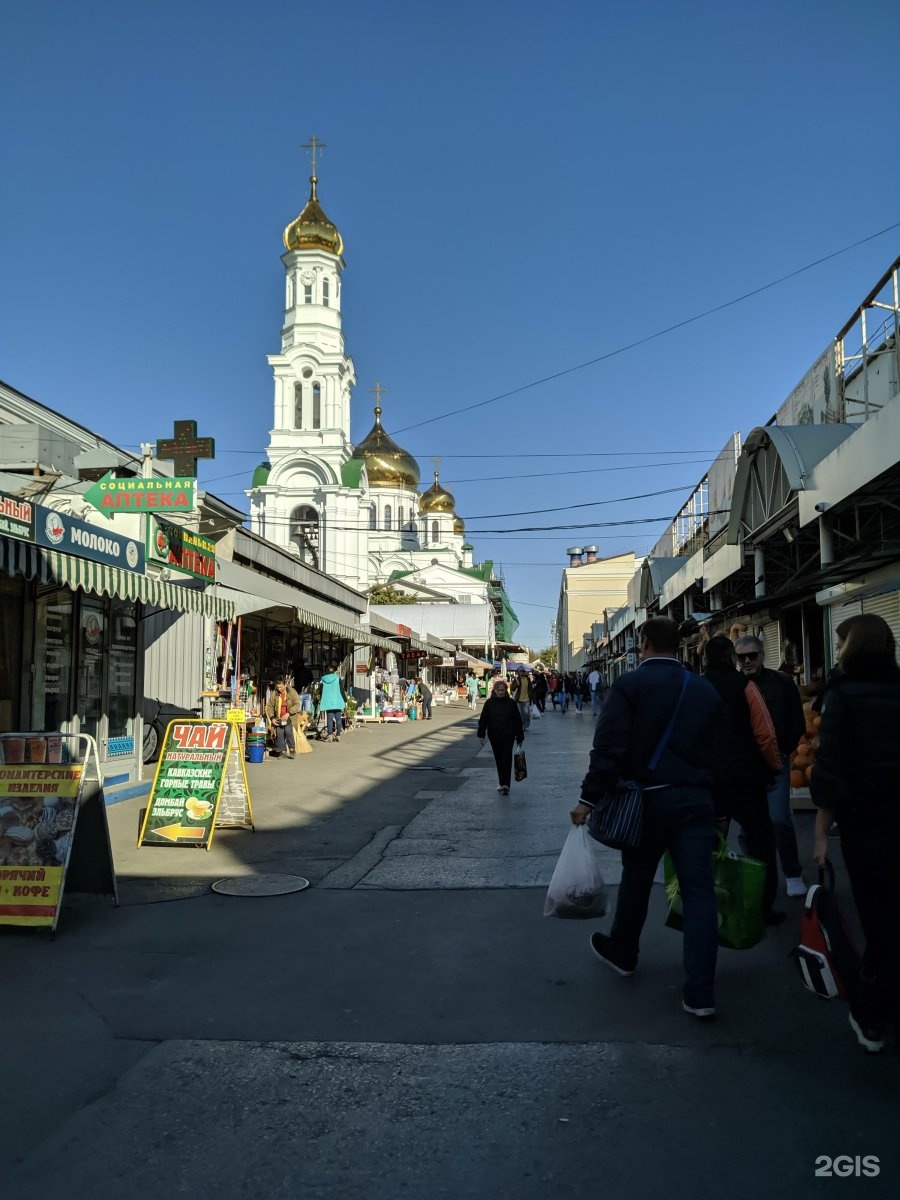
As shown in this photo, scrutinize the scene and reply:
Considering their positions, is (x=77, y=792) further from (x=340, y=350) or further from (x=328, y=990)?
(x=340, y=350)

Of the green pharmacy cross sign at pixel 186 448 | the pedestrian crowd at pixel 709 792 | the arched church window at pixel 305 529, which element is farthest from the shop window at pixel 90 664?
the arched church window at pixel 305 529

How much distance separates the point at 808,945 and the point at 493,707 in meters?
8.26

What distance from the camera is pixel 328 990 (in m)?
4.66

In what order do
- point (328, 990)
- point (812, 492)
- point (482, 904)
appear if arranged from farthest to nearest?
point (812, 492) < point (482, 904) < point (328, 990)

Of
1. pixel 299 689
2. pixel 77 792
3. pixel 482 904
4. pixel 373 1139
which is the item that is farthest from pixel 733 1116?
pixel 299 689

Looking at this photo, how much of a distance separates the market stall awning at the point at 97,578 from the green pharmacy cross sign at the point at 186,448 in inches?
82.6

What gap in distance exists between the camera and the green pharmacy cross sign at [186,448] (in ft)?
44.5

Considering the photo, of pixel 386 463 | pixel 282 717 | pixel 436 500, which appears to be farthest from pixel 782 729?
pixel 436 500

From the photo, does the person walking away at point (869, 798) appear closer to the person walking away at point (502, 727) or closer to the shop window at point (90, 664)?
the person walking away at point (502, 727)

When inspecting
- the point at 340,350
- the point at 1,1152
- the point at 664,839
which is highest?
the point at 340,350

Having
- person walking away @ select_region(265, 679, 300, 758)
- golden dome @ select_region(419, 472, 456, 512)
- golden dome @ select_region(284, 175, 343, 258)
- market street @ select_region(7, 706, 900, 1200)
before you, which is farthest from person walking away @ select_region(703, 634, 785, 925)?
golden dome @ select_region(419, 472, 456, 512)

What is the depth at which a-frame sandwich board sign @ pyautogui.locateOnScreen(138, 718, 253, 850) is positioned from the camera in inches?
333

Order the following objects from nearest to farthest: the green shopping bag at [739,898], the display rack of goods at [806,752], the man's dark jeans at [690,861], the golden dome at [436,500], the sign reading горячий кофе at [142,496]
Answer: the man's dark jeans at [690,861] → the green shopping bag at [739,898] → the display rack of goods at [806,752] → the sign reading горячий кофе at [142,496] → the golden dome at [436,500]

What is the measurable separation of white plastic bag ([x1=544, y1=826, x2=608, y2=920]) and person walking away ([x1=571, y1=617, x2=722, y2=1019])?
0.74ft
